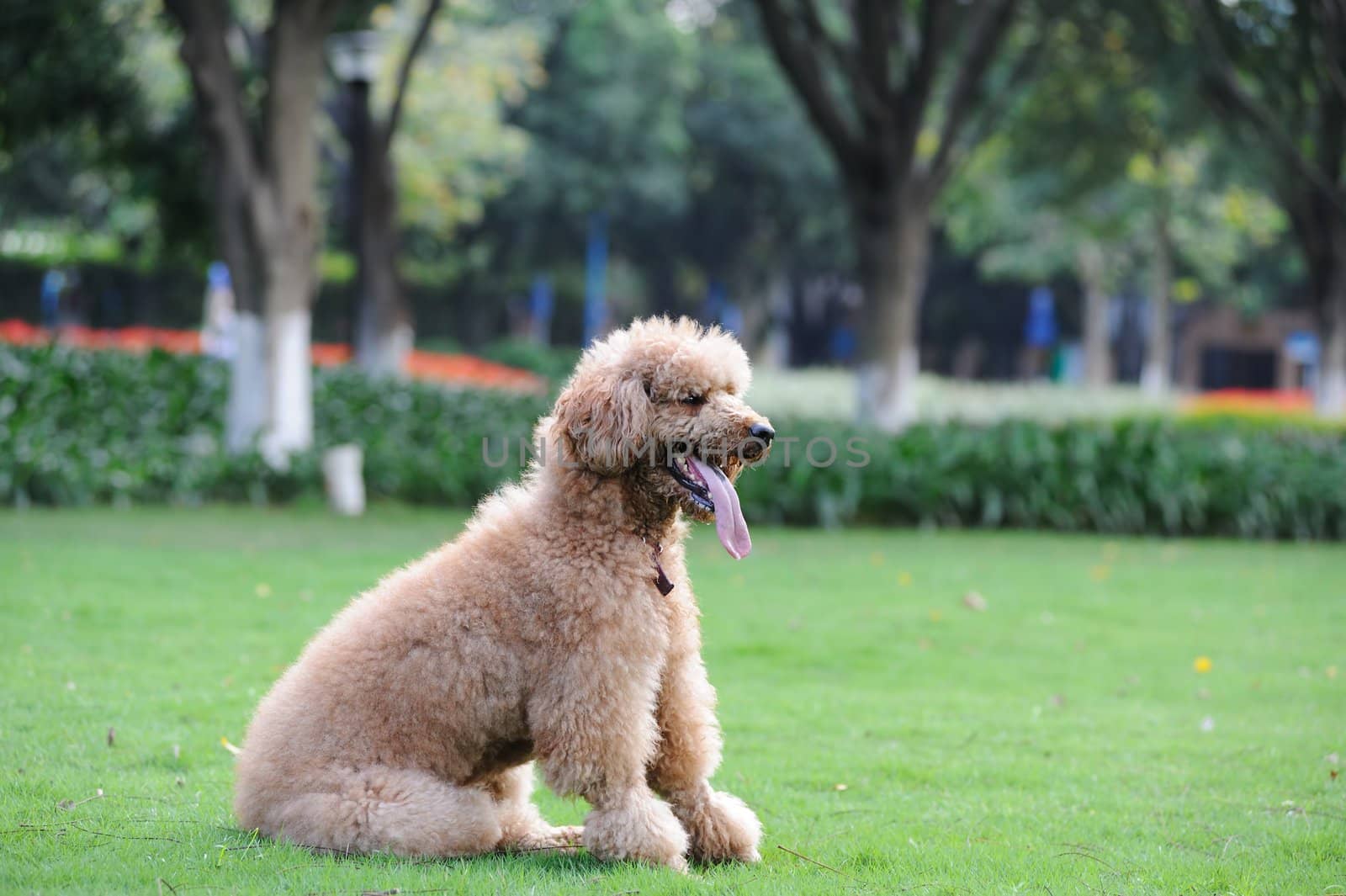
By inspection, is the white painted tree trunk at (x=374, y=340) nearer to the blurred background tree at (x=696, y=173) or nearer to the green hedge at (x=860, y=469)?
the blurred background tree at (x=696, y=173)

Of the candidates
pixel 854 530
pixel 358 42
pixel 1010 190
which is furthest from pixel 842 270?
pixel 854 530

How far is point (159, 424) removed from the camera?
1524 centimetres

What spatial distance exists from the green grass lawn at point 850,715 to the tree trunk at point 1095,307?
2547 cm

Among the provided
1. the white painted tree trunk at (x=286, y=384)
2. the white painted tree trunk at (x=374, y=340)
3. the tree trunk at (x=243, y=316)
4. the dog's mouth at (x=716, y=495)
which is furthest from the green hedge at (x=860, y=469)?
the dog's mouth at (x=716, y=495)

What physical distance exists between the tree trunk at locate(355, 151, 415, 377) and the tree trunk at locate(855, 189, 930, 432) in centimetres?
678

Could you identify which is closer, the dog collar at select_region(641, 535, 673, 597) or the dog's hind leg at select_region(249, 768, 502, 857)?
the dog's hind leg at select_region(249, 768, 502, 857)

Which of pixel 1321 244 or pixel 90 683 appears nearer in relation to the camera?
pixel 90 683

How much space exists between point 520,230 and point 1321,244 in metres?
27.0

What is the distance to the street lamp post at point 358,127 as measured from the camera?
1808cm

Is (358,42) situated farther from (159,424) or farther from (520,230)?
(520,230)

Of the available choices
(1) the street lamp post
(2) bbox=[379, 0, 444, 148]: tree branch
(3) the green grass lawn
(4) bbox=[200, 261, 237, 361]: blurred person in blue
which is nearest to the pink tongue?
(3) the green grass lawn

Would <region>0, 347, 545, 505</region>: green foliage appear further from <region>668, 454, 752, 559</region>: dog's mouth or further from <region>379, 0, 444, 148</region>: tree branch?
<region>668, 454, 752, 559</region>: dog's mouth

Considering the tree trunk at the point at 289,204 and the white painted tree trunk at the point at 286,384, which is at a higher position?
the tree trunk at the point at 289,204

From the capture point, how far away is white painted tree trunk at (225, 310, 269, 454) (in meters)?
14.3
